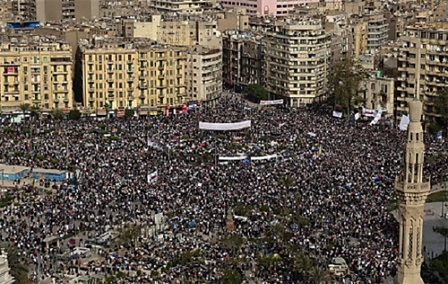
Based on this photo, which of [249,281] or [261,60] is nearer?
[249,281]

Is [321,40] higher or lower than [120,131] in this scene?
higher

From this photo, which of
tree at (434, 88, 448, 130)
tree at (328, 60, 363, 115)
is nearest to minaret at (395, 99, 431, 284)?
tree at (434, 88, 448, 130)

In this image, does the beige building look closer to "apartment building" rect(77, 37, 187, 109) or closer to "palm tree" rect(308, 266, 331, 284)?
"apartment building" rect(77, 37, 187, 109)

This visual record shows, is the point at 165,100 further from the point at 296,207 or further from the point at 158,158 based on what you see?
the point at 296,207

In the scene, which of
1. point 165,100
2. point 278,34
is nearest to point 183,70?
point 165,100

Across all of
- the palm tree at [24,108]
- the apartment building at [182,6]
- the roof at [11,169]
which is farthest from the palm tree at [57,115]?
the apartment building at [182,6]

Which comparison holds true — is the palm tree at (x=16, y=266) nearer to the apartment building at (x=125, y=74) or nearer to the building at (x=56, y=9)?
the apartment building at (x=125, y=74)

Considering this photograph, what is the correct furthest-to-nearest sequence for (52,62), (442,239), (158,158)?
(52,62), (158,158), (442,239)

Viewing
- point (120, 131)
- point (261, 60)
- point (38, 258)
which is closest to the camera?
point (38, 258)

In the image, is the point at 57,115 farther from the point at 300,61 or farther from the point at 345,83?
the point at 345,83
